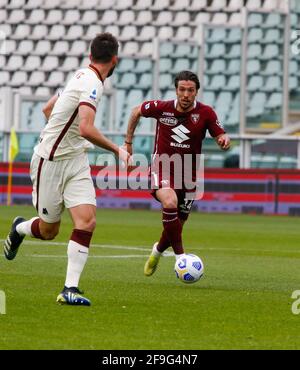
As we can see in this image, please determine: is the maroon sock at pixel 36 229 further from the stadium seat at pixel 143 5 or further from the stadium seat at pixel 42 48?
the stadium seat at pixel 42 48

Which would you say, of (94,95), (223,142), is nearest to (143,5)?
(223,142)

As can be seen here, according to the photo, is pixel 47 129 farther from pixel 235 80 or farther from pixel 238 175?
pixel 235 80

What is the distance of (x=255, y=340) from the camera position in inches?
279

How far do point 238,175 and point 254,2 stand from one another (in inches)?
361

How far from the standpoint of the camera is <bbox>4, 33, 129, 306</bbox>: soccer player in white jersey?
346 inches

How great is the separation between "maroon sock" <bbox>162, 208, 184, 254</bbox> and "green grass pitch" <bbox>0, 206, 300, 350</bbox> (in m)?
0.42

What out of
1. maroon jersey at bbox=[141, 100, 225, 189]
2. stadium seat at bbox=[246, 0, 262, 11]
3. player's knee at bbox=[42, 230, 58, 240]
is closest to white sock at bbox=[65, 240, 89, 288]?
player's knee at bbox=[42, 230, 58, 240]

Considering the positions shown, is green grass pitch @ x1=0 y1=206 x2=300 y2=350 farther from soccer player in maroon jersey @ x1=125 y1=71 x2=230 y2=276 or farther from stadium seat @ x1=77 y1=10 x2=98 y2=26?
stadium seat @ x1=77 y1=10 x2=98 y2=26

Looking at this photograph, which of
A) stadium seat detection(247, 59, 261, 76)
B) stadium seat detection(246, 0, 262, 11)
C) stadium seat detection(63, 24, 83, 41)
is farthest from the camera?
stadium seat detection(63, 24, 83, 41)

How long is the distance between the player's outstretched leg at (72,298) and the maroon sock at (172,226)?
7.87 ft

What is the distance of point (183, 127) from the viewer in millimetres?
11461

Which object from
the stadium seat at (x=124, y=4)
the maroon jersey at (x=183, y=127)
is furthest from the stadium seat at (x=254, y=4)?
the maroon jersey at (x=183, y=127)

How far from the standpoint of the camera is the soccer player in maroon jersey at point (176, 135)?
36.7 feet
